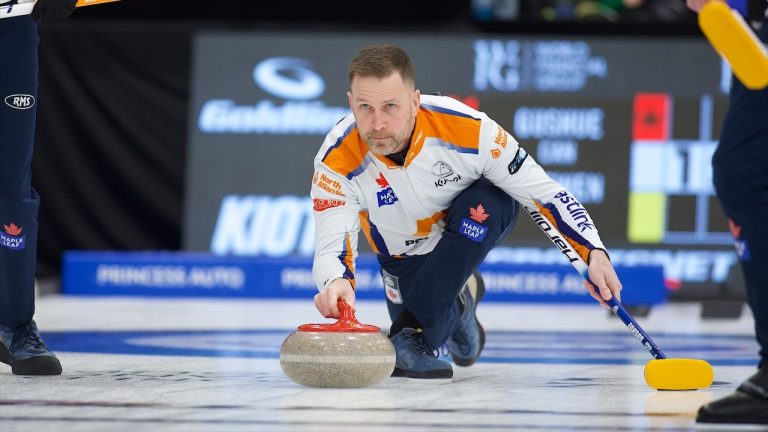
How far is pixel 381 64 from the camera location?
3285 mm

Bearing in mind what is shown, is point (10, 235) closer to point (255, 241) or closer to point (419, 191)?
point (419, 191)

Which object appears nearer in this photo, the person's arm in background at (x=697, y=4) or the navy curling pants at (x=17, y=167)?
the person's arm in background at (x=697, y=4)

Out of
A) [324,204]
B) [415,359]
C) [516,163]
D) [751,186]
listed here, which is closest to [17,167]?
[324,204]

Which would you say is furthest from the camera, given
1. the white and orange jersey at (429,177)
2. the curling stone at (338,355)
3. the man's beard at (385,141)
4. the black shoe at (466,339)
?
the black shoe at (466,339)

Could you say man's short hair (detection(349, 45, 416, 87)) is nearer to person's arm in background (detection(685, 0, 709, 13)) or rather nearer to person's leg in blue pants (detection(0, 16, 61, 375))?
person's arm in background (detection(685, 0, 709, 13))

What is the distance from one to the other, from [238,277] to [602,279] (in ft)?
15.7

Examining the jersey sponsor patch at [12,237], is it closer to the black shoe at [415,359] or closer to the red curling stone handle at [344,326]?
the red curling stone handle at [344,326]

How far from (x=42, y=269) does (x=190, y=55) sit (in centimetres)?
175

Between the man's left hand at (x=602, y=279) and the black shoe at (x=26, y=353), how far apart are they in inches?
57.3

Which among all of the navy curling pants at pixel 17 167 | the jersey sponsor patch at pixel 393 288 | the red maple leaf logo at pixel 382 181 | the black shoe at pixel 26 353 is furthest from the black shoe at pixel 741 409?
the navy curling pants at pixel 17 167

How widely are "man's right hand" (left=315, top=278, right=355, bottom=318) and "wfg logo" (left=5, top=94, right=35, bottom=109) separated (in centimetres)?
101

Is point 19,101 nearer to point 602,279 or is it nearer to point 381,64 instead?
point 381,64

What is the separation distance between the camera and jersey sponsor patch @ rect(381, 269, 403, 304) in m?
3.99

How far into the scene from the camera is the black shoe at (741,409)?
2613 mm
